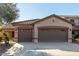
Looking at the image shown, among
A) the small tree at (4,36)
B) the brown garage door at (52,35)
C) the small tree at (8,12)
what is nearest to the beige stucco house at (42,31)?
the brown garage door at (52,35)

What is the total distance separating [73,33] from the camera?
13.3 metres

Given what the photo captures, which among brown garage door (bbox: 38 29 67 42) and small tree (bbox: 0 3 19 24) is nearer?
small tree (bbox: 0 3 19 24)

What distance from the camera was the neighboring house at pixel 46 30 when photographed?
42.1 feet

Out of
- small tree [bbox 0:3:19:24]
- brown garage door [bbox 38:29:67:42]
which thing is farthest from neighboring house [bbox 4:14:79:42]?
small tree [bbox 0:3:19:24]

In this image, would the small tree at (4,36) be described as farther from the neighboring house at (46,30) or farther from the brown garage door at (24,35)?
the brown garage door at (24,35)

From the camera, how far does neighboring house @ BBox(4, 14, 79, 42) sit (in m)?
12.8

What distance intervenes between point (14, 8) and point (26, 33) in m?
2.39

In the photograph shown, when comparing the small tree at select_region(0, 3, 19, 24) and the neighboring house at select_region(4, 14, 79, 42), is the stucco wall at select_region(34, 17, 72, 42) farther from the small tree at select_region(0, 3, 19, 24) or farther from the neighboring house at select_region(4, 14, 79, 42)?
the small tree at select_region(0, 3, 19, 24)

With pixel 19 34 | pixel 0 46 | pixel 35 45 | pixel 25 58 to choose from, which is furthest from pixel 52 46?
pixel 25 58

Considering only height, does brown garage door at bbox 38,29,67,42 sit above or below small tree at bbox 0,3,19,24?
→ below

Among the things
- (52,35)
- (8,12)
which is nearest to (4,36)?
(8,12)

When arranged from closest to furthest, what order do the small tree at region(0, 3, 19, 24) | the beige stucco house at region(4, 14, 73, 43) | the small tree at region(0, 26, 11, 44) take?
the small tree at region(0, 3, 19, 24), the small tree at region(0, 26, 11, 44), the beige stucco house at region(4, 14, 73, 43)

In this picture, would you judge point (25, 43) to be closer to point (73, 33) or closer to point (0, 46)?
point (0, 46)

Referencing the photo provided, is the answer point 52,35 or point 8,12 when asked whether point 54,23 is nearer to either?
point 52,35
